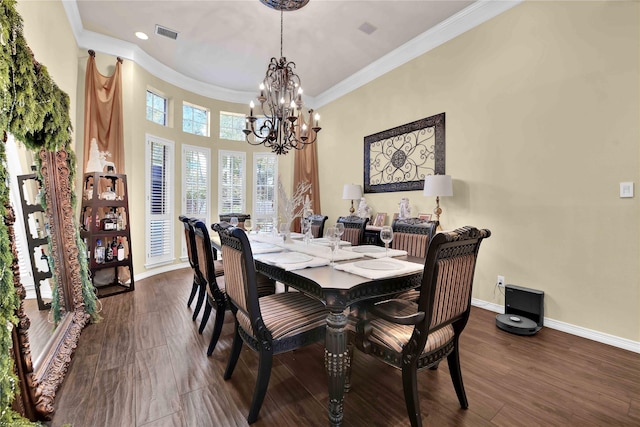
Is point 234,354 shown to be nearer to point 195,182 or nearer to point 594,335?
Answer: point 594,335

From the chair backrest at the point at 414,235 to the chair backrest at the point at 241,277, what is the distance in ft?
4.98

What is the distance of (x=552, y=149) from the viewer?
8.39 ft

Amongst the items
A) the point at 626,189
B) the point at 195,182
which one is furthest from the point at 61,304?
the point at 626,189

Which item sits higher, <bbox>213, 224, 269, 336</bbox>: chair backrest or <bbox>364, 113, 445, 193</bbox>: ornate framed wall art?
<bbox>364, 113, 445, 193</bbox>: ornate framed wall art

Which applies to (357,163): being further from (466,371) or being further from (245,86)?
(466,371)

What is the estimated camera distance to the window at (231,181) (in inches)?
212

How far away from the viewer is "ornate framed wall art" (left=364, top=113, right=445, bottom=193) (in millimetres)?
3477

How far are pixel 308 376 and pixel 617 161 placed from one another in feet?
9.65

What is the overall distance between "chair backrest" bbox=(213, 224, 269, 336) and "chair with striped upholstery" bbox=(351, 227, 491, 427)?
572 millimetres

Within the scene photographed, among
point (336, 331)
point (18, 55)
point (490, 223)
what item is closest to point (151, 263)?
point (18, 55)

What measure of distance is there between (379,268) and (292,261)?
53 centimetres

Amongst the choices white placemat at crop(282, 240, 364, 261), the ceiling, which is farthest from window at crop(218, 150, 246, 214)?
white placemat at crop(282, 240, 364, 261)

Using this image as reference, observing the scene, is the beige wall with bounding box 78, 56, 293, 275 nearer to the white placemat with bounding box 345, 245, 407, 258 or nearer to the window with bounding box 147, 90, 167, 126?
the window with bounding box 147, 90, 167, 126

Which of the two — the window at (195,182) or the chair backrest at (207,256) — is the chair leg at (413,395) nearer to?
the chair backrest at (207,256)
